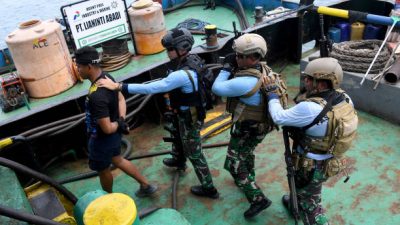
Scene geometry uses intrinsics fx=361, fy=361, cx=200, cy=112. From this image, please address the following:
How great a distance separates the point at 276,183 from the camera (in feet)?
13.6

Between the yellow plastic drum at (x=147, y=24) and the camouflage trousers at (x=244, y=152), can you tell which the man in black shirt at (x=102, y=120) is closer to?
the camouflage trousers at (x=244, y=152)

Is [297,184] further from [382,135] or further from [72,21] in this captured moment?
[72,21]

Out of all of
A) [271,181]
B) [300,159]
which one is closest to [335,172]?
[300,159]

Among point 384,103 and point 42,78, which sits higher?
point 42,78

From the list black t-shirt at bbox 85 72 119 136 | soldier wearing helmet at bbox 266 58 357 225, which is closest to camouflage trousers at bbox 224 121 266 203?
soldier wearing helmet at bbox 266 58 357 225

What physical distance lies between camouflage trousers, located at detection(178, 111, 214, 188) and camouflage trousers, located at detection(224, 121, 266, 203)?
405 mm

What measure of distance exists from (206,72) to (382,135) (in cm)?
273

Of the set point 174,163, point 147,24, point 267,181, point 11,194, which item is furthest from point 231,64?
point 147,24

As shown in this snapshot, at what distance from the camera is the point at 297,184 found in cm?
318

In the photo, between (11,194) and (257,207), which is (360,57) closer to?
(257,207)

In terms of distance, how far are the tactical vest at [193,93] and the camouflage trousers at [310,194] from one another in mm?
1104

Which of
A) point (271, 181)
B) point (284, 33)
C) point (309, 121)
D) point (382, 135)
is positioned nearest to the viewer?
point (309, 121)

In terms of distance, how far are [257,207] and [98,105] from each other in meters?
1.84

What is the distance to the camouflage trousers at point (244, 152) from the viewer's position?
130 inches
